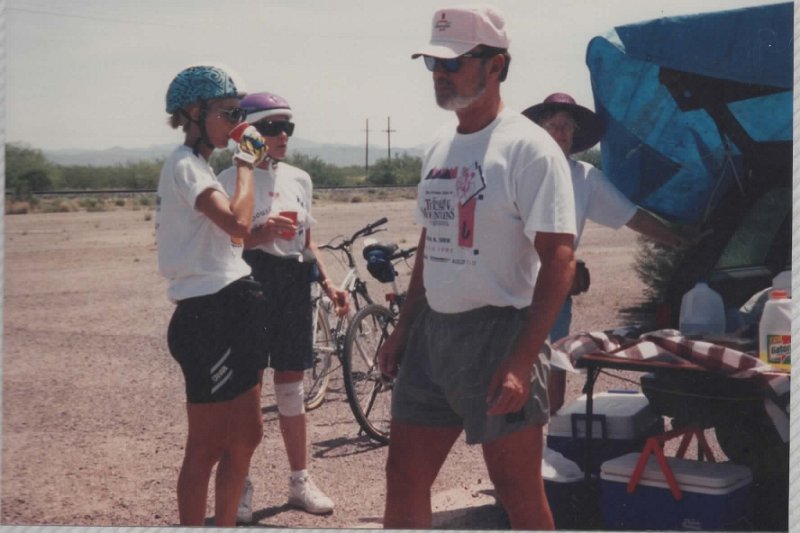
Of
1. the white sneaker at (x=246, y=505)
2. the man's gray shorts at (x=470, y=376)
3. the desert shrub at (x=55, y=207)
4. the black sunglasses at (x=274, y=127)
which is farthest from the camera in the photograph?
the desert shrub at (x=55, y=207)

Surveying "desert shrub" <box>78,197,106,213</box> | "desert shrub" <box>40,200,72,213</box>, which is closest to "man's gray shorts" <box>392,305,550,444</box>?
"desert shrub" <box>40,200,72,213</box>

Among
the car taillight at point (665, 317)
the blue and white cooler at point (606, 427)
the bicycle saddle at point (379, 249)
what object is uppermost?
the bicycle saddle at point (379, 249)

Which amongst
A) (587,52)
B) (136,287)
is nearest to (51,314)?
(136,287)

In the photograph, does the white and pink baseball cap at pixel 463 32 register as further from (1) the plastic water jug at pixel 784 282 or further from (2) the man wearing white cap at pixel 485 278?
(1) the plastic water jug at pixel 784 282

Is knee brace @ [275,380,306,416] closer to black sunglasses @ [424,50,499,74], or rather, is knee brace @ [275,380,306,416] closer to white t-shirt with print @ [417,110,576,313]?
white t-shirt with print @ [417,110,576,313]

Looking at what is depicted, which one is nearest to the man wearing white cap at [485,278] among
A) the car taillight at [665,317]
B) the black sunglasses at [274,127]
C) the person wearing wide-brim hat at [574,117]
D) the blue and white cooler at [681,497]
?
the blue and white cooler at [681,497]

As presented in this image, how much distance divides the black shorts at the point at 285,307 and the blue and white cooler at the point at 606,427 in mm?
1159

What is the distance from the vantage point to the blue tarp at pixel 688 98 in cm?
393

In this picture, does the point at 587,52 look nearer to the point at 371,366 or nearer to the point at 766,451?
the point at 766,451

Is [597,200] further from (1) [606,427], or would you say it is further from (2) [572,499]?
(2) [572,499]

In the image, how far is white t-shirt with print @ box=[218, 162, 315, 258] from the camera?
456 cm

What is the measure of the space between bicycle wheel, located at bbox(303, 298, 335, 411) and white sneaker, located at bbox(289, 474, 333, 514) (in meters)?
1.47

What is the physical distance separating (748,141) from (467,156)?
2022 mm

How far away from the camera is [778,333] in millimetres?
3559
